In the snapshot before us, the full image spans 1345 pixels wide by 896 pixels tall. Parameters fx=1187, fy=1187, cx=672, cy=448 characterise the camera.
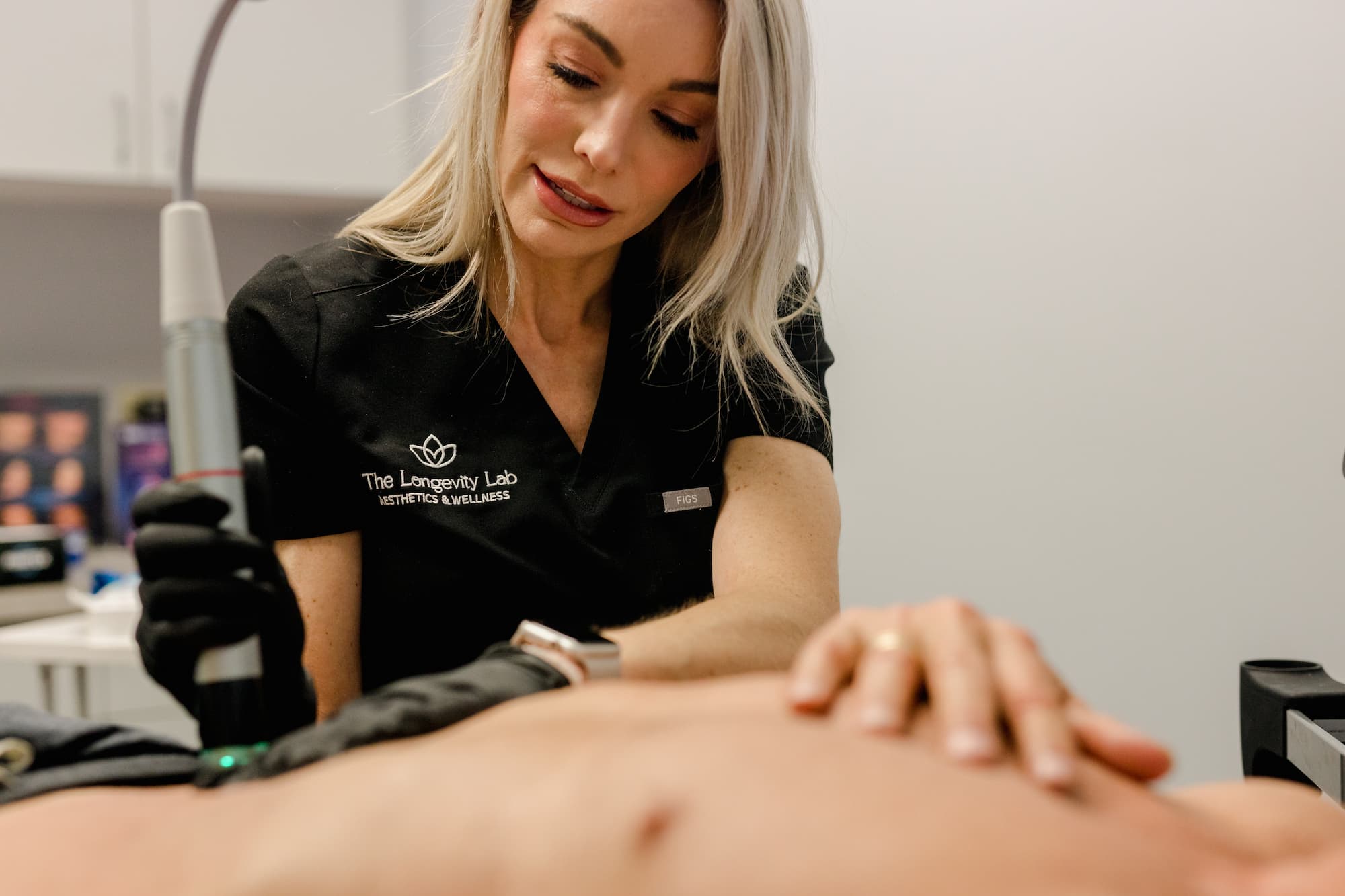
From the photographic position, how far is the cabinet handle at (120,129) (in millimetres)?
2799

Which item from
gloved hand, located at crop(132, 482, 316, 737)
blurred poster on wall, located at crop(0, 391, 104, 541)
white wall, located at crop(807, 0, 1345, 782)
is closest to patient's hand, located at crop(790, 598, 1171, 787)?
gloved hand, located at crop(132, 482, 316, 737)

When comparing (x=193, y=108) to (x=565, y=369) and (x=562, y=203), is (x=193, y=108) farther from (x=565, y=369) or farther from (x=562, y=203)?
(x=565, y=369)

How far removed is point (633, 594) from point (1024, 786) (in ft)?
2.54

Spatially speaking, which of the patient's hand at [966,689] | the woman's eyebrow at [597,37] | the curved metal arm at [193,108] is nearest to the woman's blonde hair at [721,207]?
the woman's eyebrow at [597,37]

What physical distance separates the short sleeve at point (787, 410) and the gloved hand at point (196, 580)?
2.48 ft

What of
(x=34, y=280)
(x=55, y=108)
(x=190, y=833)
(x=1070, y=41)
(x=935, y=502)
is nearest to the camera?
(x=190, y=833)

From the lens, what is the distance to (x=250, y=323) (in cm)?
118

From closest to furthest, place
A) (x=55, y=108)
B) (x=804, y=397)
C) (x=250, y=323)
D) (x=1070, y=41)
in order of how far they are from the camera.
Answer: (x=250, y=323), (x=804, y=397), (x=1070, y=41), (x=55, y=108)

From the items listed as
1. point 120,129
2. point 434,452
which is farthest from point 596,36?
point 120,129

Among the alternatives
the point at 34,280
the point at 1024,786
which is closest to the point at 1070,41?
the point at 1024,786

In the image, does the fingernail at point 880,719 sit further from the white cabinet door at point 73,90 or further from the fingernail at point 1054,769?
the white cabinet door at point 73,90

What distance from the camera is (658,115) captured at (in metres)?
1.19

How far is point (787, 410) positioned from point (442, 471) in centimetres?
40

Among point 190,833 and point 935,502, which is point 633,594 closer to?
point 190,833
